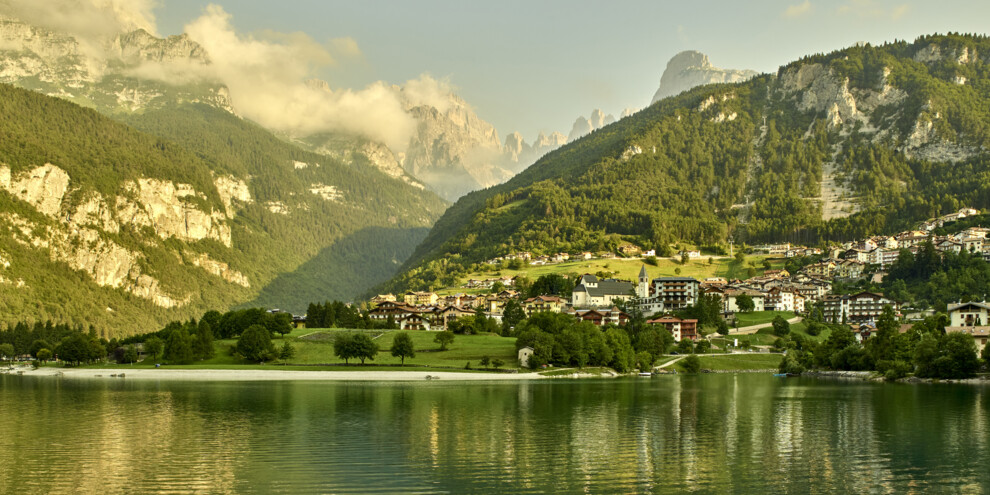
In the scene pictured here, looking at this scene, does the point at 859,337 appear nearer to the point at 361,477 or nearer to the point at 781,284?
the point at 781,284

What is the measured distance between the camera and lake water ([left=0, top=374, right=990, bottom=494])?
35656mm

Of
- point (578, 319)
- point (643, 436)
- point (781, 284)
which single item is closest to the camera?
point (643, 436)

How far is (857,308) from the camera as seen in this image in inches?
6388

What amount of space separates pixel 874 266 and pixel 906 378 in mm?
102553

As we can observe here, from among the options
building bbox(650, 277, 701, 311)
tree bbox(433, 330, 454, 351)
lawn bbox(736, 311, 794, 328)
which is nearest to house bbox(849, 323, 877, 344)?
lawn bbox(736, 311, 794, 328)

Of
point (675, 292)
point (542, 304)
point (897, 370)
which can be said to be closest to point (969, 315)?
point (897, 370)

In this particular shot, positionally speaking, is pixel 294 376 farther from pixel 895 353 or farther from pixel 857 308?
pixel 857 308

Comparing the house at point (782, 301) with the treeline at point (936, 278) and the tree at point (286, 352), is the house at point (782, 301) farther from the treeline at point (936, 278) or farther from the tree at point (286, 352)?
the tree at point (286, 352)

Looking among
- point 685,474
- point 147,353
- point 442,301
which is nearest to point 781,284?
point 442,301

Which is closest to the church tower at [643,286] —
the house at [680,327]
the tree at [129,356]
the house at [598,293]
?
the house at [598,293]

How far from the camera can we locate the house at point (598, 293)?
177875 mm

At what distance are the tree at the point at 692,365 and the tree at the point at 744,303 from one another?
134 feet

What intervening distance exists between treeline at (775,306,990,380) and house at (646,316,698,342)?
1427cm

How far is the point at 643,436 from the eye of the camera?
49.9 metres
